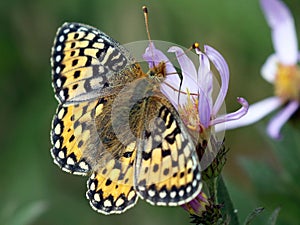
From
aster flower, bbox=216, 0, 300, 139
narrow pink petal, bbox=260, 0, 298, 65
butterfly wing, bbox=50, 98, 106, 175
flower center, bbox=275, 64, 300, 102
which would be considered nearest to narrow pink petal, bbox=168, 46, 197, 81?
butterfly wing, bbox=50, 98, 106, 175

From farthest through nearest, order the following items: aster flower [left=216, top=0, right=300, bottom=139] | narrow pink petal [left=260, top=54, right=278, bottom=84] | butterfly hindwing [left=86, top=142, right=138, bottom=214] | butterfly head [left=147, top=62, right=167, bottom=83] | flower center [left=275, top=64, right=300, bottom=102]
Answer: narrow pink petal [left=260, top=54, right=278, bottom=84]
flower center [left=275, top=64, right=300, bottom=102]
aster flower [left=216, top=0, right=300, bottom=139]
butterfly head [left=147, top=62, right=167, bottom=83]
butterfly hindwing [left=86, top=142, right=138, bottom=214]

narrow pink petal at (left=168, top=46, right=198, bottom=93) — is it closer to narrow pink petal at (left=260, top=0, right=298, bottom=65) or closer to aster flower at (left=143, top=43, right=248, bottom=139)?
aster flower at (left=143, top=43, right=248, bottom=139)

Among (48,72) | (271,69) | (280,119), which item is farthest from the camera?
(48,72)

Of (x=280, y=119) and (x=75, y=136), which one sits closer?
(x=75, y=136)

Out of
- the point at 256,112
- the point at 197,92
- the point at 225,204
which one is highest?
the point at 197,92

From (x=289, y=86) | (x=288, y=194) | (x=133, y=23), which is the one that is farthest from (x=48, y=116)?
(x=288, y=194)

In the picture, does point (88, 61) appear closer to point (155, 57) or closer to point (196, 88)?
point (155, 57)

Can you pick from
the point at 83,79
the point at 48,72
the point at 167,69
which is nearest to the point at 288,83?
the point at 167,69
